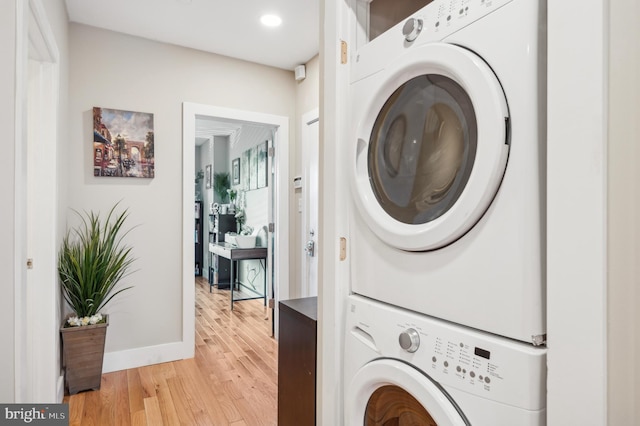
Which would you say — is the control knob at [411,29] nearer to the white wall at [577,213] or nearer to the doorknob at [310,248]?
the white wall at [577,213]

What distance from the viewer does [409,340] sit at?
986 mm

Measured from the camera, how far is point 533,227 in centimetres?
77

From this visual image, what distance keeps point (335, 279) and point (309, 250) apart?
2.04 metres

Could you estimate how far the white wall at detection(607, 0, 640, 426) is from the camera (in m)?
0.67

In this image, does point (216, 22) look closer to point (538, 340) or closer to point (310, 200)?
point (310, 200)

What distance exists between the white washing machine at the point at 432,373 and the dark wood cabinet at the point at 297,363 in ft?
0.93

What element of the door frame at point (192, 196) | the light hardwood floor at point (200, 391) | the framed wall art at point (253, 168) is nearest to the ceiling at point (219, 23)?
the door frame at point (192, 196)

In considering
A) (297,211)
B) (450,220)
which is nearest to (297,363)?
(450,220)

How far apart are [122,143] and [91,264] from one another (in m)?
0.96

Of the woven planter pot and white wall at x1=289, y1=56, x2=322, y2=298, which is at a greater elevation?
white wall at x1=289, y1=56, x2=322, y2=298

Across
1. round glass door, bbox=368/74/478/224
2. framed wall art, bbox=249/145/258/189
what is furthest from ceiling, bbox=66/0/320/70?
framed wall art, bbox=249/145/258/189

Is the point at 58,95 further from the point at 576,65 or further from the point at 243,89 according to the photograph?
the point at 576,65

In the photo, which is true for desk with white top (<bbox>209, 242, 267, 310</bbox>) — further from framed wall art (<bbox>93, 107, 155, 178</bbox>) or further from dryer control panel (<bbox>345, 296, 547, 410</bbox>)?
dryer control panel (<bbox>345, 296, 547, 410</bbox>)

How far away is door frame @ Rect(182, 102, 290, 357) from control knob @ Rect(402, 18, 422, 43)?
2372 millimetres
